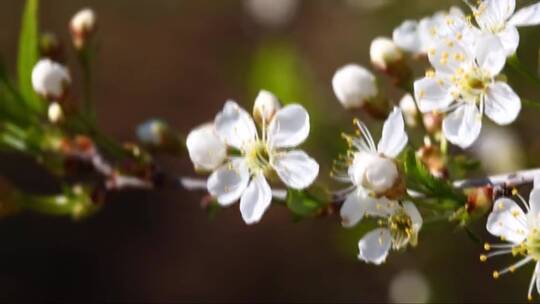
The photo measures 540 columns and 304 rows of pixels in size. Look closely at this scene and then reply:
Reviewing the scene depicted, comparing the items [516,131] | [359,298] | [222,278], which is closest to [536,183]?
[516,131]

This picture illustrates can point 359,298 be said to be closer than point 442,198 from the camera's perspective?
No

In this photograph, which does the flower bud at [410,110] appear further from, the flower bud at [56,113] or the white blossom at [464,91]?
the flower bud at [56,113]

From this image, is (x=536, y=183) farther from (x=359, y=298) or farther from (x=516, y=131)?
(x=359, y=298)

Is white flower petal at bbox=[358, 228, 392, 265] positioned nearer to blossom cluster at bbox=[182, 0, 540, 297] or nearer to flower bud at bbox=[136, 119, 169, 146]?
blossom cluster at bbox=[182, 0, 540, 297]

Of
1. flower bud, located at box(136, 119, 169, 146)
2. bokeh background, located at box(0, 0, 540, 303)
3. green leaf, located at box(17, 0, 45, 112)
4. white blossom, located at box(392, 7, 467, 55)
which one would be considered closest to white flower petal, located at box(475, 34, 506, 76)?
white blossom, located at box(392, 7, 467, 55)

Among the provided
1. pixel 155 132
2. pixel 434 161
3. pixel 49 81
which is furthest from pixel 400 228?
pixel 49 81
